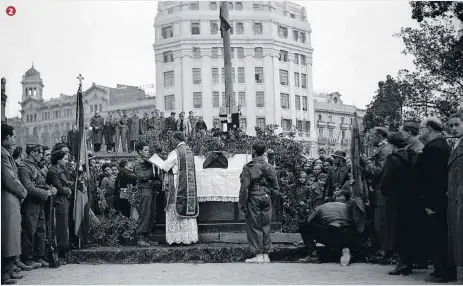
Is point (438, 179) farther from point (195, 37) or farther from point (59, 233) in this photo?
point (195, 37)

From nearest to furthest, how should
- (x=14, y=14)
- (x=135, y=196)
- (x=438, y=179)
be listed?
1. (x=438, y=179)
2. (x=14, y=14)
3. (x=135, y=196)

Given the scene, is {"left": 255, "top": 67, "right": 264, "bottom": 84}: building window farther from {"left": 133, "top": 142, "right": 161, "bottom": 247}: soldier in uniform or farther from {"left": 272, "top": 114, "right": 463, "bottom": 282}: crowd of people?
{"left": 272, "top": 114, "right": 463, "bottom": 282}: crowd of people

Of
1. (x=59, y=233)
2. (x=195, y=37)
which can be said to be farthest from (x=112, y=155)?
(x=195, y=37)

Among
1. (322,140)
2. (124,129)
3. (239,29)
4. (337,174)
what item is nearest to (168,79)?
(239,29)

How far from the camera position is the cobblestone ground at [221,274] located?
7.08 metres

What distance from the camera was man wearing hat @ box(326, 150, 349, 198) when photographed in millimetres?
10016

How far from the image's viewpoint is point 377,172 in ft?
26.7

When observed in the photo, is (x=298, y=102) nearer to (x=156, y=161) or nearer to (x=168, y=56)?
(x=168, y=56)

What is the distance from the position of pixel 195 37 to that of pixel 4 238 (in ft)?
170

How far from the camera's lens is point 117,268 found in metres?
8.50

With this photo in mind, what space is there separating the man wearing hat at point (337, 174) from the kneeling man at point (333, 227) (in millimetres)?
1417

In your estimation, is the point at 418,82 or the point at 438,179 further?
the point at 418,82

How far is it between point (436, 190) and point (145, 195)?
4.56m

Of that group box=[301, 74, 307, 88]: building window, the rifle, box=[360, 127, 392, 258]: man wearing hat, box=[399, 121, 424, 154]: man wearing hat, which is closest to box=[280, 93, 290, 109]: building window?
box=[301, 74, 307, 88]: building window
